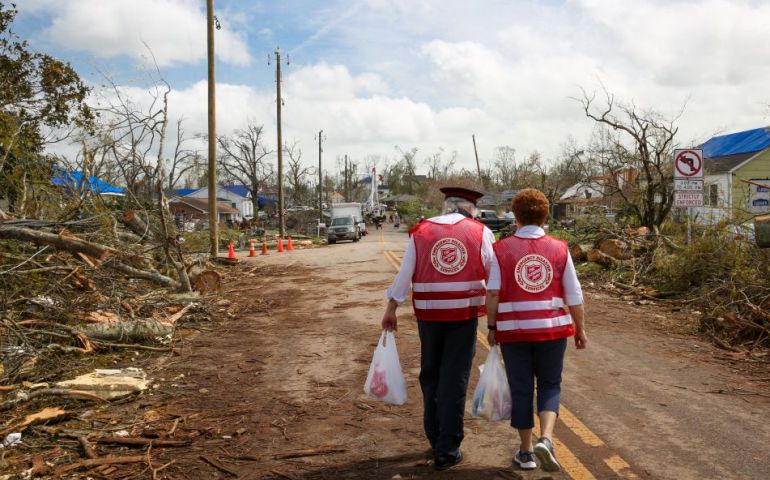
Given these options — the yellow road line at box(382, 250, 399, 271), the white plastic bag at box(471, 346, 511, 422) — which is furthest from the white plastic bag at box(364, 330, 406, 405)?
the yellow road line at box(382, 250, 399, 271)

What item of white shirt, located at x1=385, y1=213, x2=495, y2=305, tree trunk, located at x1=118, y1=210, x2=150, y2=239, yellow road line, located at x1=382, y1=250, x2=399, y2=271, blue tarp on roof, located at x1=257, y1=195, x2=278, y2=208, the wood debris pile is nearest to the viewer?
white shirt, located at x1=385, y1=213, x2=495, y2=305

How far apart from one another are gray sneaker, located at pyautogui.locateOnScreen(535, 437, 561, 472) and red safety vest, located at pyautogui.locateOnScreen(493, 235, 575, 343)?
637 mm

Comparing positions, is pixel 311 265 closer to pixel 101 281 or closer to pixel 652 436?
pixel 101 281

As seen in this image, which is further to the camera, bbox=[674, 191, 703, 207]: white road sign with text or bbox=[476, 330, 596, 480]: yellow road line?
bbox=[674, 191, 703, 207]: white road sign with text

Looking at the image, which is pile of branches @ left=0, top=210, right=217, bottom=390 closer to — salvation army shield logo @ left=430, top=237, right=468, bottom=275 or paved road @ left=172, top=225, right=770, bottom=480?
paved road @ left=172, top=225, right=770, bottom=480

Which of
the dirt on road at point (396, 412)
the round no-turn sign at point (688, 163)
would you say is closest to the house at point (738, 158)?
the round no-turn sign at point (688, 163)

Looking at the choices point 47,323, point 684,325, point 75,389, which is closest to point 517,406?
point 75,389

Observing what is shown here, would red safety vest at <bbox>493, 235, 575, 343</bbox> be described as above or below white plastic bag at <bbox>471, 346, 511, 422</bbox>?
above

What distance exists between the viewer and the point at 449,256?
424cm

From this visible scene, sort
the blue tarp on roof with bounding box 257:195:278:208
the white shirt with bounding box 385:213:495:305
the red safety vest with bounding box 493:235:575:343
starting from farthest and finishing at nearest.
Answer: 1. the blue tarp on roof with bounding box 257:195:278:208
2. the white shirt with bounding box 385:213:495:305
3. the red safety vest with bounding box 493:235:575:343

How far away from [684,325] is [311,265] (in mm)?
12796

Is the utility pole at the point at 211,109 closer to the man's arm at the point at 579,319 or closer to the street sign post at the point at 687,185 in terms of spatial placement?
the street sign post at the point at 687,185

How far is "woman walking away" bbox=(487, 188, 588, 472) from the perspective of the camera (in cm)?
404

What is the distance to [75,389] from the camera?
595cm
